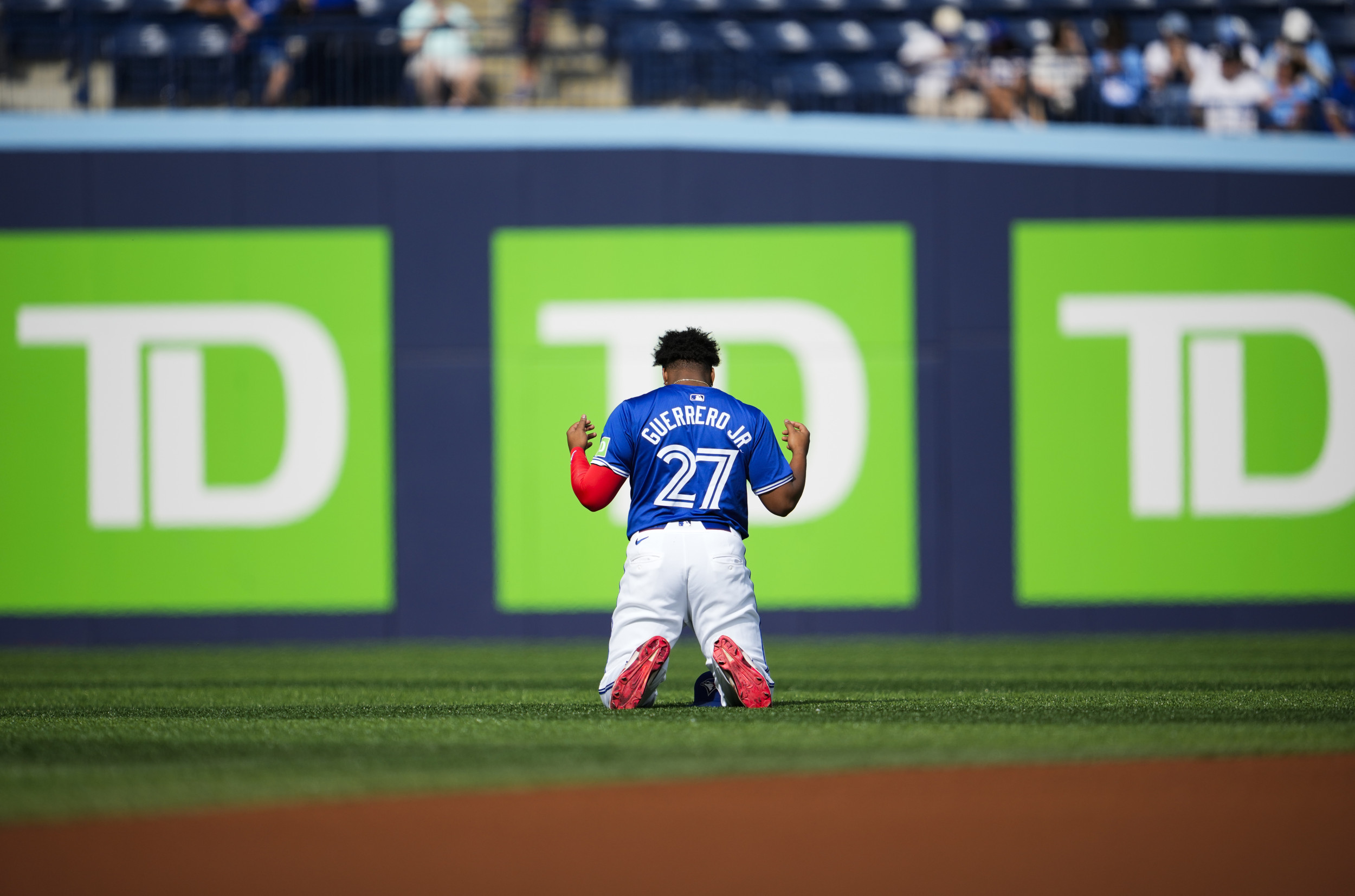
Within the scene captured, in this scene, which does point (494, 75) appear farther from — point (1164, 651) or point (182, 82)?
point (1164, 651)

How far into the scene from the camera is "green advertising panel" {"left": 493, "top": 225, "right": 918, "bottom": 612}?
13570 mm

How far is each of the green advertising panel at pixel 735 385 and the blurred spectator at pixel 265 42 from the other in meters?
2.72

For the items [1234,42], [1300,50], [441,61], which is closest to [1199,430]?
[1300,50]

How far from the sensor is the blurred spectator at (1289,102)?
14375mm

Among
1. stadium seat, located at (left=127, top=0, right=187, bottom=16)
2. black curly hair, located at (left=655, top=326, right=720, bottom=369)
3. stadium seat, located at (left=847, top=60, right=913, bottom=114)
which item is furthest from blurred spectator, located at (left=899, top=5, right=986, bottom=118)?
black curly hair, located at (left=655, top=326, right=720, bottom=369)

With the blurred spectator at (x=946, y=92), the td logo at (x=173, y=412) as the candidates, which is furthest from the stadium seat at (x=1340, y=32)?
the td logo at (x=173, y=412)

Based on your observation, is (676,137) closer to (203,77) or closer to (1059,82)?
(1059,82)

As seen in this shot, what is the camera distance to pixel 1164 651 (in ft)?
37.9

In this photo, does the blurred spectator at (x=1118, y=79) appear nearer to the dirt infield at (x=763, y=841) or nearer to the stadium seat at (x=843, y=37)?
the stadium seat at (x=843, y=37)

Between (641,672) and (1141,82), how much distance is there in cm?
1040

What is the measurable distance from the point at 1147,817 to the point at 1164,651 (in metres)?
7.76

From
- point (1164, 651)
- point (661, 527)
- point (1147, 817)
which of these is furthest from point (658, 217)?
point (1147, 817)

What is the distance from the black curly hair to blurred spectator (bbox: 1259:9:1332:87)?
10238 mm

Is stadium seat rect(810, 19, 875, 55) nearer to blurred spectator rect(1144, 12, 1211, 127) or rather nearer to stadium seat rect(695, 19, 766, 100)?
stadium seat rect(695, 19, 766, 100)
